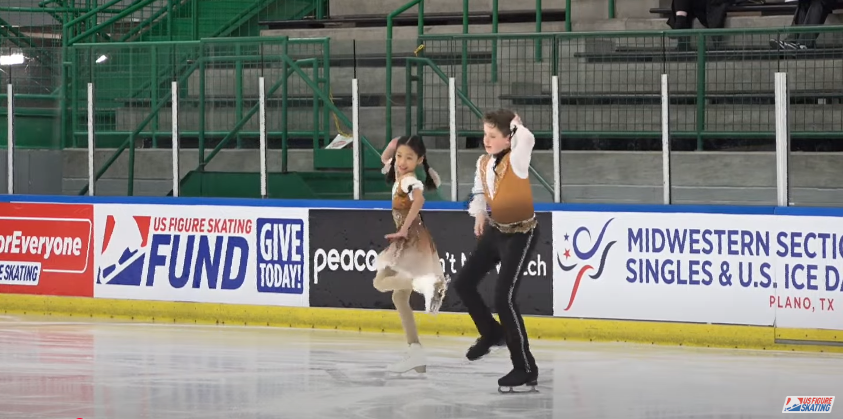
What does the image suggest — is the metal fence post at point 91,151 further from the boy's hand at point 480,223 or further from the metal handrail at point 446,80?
the boy's hand at point 480,223

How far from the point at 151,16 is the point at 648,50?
975cm

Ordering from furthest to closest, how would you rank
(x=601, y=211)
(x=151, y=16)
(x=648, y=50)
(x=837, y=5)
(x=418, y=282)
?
(x=151, y=16) < (x=837, y=5) < (x=648, y=50) < (x=601, y=211) < (x=418, y=282)

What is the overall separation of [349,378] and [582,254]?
3.04 m

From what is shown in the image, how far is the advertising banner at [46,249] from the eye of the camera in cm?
1425

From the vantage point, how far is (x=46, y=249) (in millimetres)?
Result: 14430

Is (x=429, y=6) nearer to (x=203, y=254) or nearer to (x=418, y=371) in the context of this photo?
(x=203, y=254)

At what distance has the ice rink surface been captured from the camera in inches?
344

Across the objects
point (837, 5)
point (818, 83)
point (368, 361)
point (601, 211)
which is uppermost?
point (837, 5)

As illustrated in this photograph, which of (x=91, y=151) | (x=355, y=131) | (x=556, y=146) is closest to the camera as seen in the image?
(x=556, y=146)

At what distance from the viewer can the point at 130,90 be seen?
14.9 meters

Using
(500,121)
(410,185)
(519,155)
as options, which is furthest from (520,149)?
(410,185)

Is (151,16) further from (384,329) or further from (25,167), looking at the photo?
(384,329)

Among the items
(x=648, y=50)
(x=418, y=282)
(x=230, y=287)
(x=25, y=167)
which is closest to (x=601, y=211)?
(x=648, y=50)

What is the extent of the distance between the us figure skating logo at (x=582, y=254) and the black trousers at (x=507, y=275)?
3045 mm
